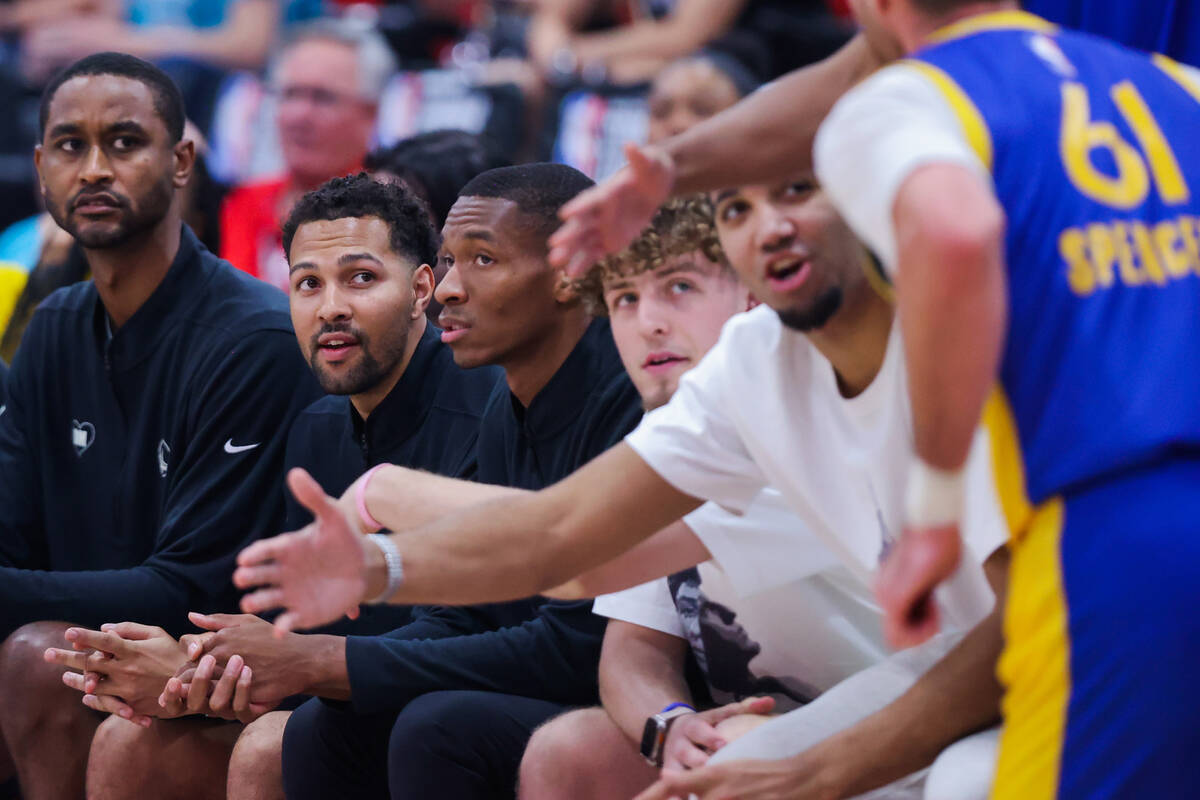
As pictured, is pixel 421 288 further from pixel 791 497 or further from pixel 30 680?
pixel 791 497

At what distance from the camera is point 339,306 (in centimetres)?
398

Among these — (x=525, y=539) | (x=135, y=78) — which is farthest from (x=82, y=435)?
(x=525, y=539)

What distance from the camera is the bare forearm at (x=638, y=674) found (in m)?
3.05

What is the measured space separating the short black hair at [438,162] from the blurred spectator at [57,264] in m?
0.54

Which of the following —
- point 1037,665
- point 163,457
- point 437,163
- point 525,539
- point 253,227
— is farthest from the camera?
point 253,227

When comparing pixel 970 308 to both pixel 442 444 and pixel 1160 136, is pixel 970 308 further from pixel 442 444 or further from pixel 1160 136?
pixel 442 444

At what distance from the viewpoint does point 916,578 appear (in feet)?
6.30

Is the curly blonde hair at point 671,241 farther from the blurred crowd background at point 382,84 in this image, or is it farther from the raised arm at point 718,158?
the blurred crowd background at point 382,84

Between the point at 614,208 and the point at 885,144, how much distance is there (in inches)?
19.7

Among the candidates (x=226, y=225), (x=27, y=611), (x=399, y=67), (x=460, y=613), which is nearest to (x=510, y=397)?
(x=460, y=613)

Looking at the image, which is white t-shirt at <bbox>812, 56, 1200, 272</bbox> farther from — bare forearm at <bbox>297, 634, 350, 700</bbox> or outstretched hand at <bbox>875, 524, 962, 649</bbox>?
bare forearm at <bbox>297, 634, 350, 700</bbox>

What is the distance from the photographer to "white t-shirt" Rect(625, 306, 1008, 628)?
97.7 inches

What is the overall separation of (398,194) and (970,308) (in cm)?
263

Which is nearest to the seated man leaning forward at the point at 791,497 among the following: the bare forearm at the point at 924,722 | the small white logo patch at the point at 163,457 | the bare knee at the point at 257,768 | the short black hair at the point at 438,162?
the bare forearm at the point at 924,722
